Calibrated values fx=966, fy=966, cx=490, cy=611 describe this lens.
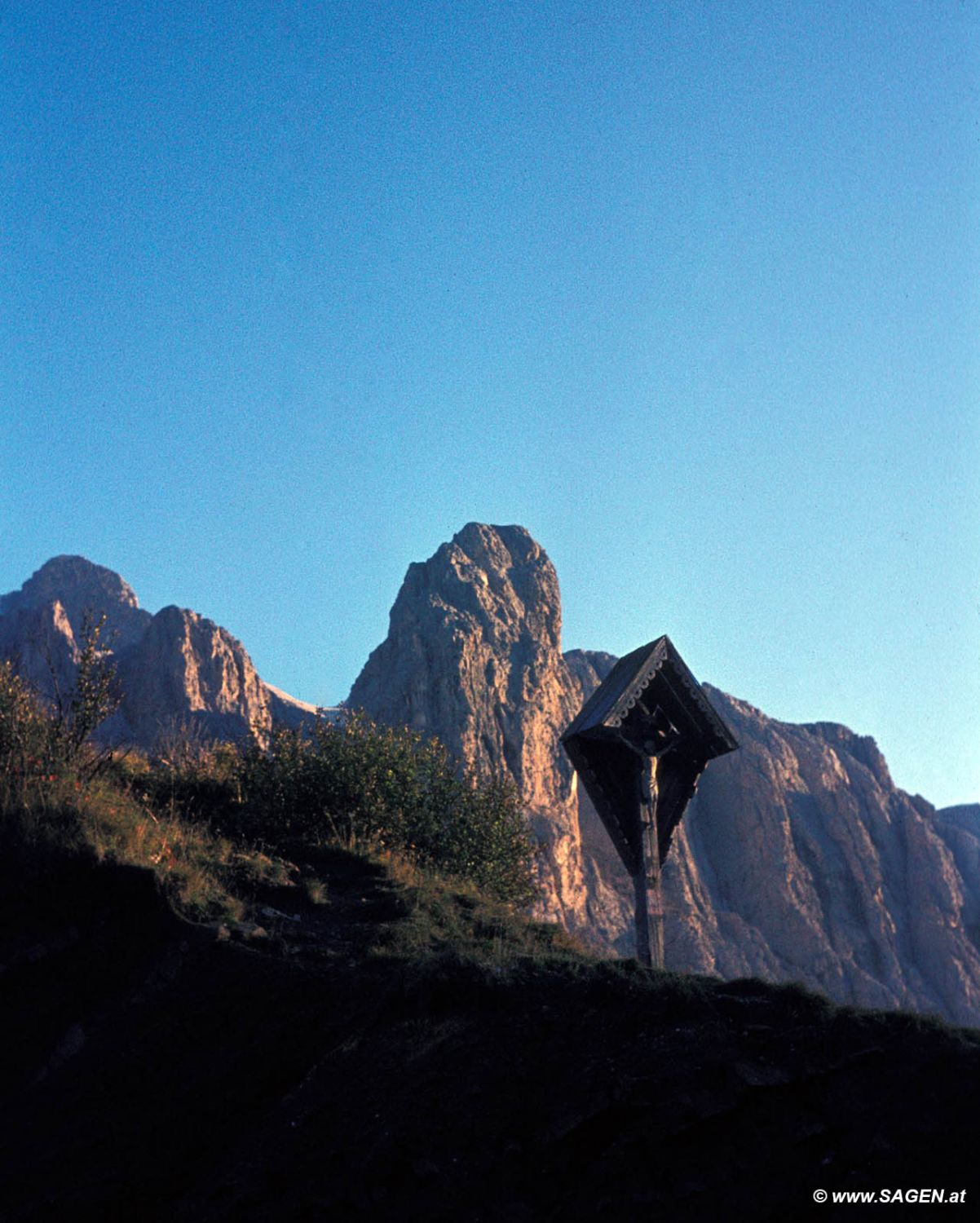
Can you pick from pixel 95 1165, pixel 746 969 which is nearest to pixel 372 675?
pixel 746 969

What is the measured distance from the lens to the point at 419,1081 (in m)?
6.29

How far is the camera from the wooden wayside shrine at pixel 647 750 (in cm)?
1170

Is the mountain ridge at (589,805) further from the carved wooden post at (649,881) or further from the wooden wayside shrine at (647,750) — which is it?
the carved wooden post at (649,881)

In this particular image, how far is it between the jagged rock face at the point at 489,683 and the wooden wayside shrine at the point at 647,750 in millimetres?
48886

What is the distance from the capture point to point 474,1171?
5371mm

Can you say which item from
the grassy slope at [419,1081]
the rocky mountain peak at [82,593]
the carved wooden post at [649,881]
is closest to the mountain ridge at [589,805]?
the rocky mountain peak at [82,593]

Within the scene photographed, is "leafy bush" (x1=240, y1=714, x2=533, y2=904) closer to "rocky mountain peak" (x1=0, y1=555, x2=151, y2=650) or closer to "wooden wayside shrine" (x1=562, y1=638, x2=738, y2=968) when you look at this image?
"wooden wayside shrine" (x1=562, y1=638, x2=738, y2=968)

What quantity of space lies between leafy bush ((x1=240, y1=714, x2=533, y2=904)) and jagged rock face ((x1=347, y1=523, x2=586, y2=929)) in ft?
142

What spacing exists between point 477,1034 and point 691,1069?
1747mm

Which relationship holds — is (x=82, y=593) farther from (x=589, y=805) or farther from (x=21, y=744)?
(x=21, y=744)

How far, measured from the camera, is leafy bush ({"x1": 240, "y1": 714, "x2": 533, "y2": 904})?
15336 millimetres

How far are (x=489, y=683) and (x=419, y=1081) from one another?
213 ft

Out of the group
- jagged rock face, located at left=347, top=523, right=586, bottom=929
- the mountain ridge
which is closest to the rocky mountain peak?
the mountain ridge

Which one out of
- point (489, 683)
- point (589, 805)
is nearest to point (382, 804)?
point (489, 683)
